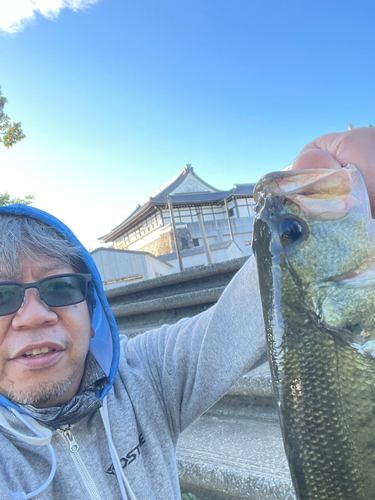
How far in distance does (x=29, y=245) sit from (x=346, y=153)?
→ 1.18 meters

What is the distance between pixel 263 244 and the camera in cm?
101

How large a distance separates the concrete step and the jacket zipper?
81cm

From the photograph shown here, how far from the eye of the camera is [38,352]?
1.17 metres

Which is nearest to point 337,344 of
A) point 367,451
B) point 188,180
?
point 367,451

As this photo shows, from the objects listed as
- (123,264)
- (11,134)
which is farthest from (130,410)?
(123,264)

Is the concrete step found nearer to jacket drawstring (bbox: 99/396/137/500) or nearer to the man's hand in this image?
jacket drawstring (bbox: 99/396/137/500)

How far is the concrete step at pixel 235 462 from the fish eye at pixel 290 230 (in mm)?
1231

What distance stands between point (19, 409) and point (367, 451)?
110 cm

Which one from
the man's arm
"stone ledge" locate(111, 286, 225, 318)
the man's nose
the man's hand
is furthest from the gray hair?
"stone ledge" locate(111, 286, 225, 318)

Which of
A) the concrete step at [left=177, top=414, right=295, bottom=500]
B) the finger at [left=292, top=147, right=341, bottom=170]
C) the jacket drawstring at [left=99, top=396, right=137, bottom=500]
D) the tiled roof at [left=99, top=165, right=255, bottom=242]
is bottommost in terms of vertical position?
the concrete step at [left=177, top=414, right=295, bottom=500]

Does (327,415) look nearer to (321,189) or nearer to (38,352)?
(321,189)

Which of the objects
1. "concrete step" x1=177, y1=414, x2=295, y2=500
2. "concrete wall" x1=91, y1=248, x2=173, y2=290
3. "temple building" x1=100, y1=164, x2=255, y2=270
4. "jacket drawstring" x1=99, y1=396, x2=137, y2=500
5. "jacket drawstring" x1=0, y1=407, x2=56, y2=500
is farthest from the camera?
"temple building" x1=100, y1=164, x2=255, y2=270

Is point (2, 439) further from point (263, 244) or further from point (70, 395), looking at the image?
point (263, 244)

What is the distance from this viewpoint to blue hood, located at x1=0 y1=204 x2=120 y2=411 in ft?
4.52
